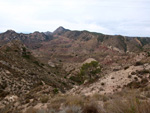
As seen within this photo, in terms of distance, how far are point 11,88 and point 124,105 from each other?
54.6 feet

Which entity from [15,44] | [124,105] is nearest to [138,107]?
[124,105]

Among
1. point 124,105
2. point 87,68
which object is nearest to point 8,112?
point 124,105

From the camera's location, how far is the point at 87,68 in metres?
28.0

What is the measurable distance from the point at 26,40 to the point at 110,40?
397 feet

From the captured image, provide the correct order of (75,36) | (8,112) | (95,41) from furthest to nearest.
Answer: (75,36) < (95,41) < (8,112)

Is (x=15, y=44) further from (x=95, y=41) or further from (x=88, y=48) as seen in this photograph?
(x=95, y=41)

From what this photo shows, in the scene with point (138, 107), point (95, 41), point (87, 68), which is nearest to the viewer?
point (138, 107)

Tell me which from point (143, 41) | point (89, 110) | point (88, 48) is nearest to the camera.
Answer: point (89, 110)

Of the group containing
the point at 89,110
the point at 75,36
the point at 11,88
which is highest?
Answer: the point at 75,36

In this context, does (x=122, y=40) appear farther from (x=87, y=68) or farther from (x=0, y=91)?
(x=0, y=91)

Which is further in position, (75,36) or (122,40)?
(75,36)

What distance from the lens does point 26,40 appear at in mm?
173375

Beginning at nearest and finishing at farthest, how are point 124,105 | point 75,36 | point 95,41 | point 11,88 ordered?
1. point 124,105
2. point 11,88
3. point 95,41
4. point 75,36

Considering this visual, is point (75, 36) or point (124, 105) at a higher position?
point (75, 36)
